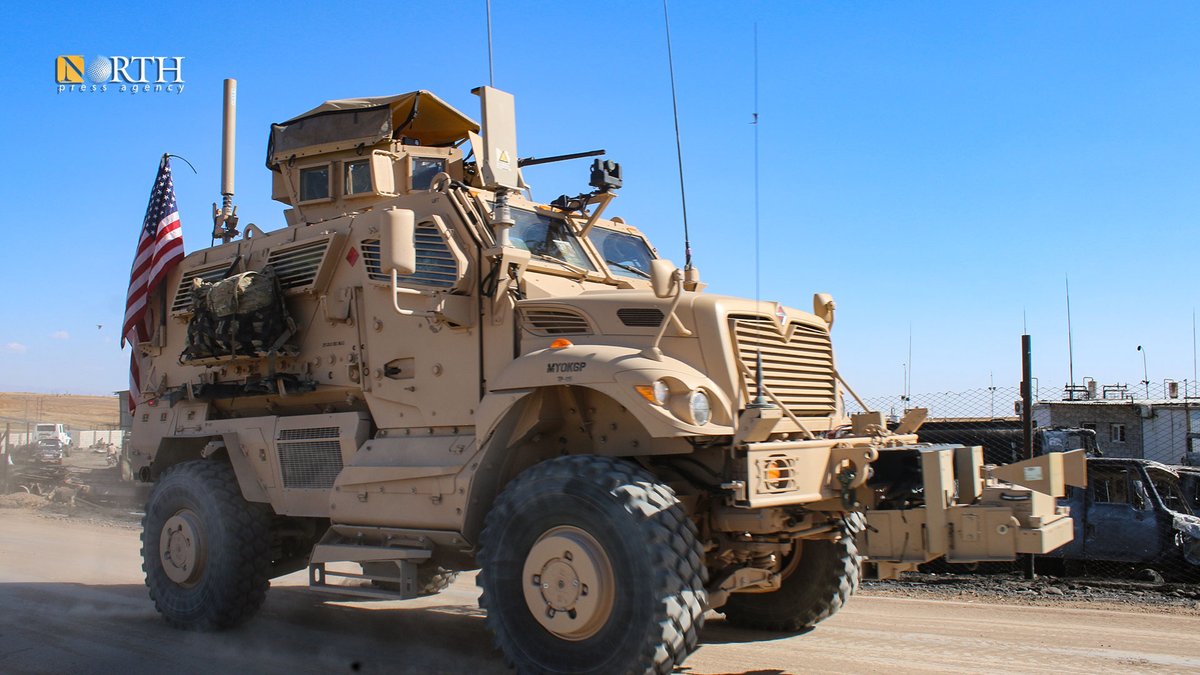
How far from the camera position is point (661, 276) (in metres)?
5.67

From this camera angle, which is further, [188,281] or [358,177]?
[188,281]

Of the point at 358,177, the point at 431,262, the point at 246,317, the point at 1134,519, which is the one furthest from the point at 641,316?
the point at 1134,519

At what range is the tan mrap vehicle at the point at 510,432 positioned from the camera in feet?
17.8

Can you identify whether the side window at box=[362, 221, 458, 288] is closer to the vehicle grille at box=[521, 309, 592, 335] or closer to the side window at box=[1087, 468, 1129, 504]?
the vehicle grille at box=[521, 309, 592, 335]

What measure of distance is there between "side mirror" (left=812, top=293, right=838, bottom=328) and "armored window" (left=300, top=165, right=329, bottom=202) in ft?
14.2

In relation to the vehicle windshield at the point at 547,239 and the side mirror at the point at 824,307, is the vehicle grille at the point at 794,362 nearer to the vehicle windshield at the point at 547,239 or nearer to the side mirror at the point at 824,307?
the side mirror at the point at 824,307

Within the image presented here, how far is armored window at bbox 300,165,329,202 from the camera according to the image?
8695 mm

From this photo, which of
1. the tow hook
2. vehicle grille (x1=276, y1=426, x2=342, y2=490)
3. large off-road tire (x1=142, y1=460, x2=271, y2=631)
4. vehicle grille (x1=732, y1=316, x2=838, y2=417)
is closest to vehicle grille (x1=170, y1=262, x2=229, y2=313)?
large off-road tire (x1=142, y1=460, x2=271, y2=631)

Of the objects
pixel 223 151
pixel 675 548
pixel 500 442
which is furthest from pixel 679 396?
pixel 223 151

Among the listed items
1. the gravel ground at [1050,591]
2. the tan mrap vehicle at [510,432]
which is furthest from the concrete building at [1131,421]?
the tan mrap vehicle at [510,432]

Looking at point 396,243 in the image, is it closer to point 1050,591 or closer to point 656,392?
point 656,392

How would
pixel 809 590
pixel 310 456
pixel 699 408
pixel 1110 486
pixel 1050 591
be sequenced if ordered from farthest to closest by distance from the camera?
pixel 1110 486, pixel 1050 591, pixel 310 456, pixel 809 590, pixel 699 408

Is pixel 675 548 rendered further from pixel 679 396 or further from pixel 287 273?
pixel 287 273

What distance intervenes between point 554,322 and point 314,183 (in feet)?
11.6
